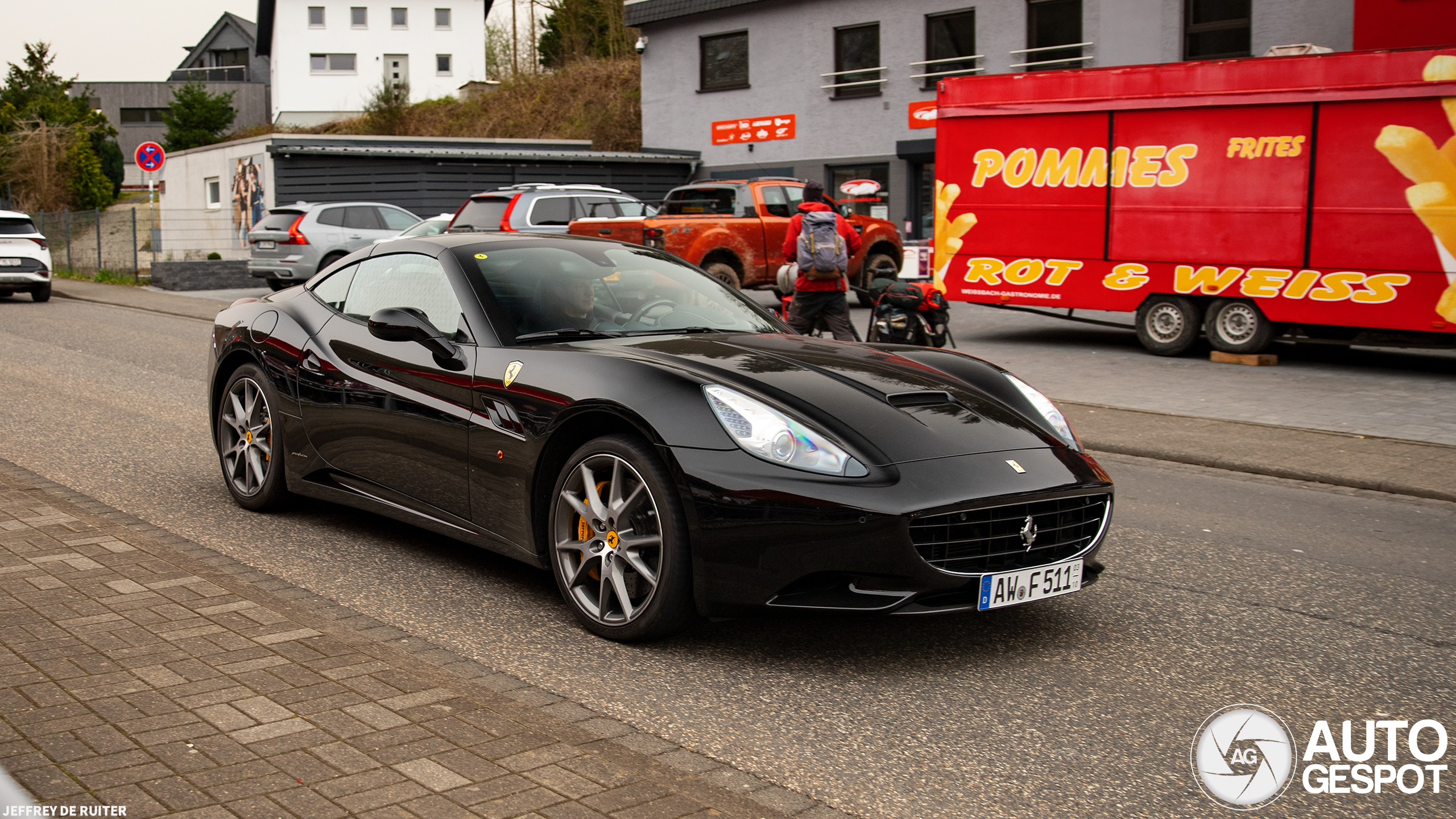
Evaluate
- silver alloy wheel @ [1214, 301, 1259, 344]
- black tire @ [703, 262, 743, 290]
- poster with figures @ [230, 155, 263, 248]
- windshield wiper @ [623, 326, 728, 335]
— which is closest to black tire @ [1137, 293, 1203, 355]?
silver alloy wheel @ [1214, 301, 1259, 344]

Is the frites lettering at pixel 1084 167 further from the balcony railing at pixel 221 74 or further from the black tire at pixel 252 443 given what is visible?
the balcony railing at pixel 221 74

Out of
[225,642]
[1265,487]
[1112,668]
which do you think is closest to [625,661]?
[225,642]

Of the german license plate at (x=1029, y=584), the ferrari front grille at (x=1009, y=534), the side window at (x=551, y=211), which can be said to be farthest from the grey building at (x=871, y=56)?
the german license plate at (x=1029, y=584)

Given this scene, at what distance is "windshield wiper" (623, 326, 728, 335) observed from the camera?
17.2 ft

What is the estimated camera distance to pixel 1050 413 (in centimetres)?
510

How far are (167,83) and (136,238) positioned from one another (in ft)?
197

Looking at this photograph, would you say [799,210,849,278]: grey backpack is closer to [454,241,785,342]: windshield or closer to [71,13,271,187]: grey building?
[454,241,785,342]: windshield

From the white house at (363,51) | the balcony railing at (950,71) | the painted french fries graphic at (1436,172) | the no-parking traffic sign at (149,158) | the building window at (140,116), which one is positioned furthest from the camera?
the building window at (140,116)

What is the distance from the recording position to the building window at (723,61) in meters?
29.8

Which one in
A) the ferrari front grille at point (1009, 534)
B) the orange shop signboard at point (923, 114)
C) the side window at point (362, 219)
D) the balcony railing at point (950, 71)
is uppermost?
the balcony railing at point (950, 71)

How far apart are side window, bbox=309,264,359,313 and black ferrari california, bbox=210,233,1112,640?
0.02 m

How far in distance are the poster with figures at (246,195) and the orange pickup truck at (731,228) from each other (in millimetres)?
13989

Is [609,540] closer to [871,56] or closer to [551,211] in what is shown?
[551,211]

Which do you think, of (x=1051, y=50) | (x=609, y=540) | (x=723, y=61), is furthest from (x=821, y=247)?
(x=723, y=61)
